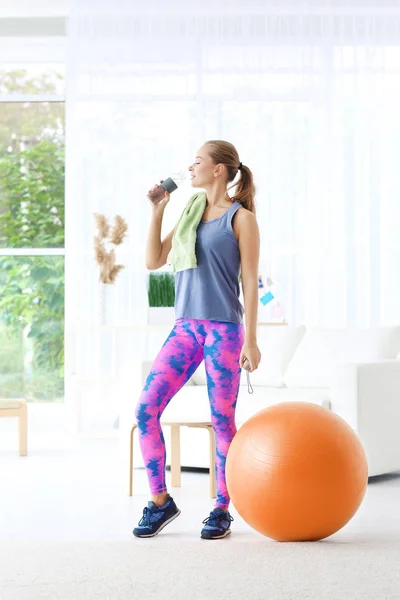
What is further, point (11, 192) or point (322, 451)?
point (11, 192)

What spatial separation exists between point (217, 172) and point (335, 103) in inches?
145

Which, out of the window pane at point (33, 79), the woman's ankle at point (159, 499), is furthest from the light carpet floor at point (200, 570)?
the window pane at point (33, 79)

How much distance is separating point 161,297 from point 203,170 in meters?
3.04

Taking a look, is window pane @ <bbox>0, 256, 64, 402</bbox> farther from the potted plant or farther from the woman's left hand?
the woman's left hand

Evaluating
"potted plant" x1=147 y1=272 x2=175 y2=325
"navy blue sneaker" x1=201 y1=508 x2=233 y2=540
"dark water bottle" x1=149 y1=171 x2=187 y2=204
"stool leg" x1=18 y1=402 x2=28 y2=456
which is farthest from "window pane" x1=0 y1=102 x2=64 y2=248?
"navy blue sneaker" x1=201 y1=508 x2=233 y2=540

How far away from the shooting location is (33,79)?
708cm

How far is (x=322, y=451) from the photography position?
9.76 ft

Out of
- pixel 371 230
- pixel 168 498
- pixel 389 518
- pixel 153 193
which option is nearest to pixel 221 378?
pixel 168 498

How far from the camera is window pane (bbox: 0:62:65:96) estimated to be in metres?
7.05

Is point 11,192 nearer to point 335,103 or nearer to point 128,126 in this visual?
point 128,126

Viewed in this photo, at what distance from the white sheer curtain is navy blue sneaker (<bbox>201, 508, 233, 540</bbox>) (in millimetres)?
3488

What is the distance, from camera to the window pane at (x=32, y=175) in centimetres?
713

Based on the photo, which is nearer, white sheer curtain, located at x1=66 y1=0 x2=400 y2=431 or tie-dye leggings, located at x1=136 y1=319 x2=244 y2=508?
tie-dye leggings, located at x1=136 y1=319 x2=244 y2=508

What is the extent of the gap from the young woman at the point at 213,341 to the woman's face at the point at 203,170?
115mm
